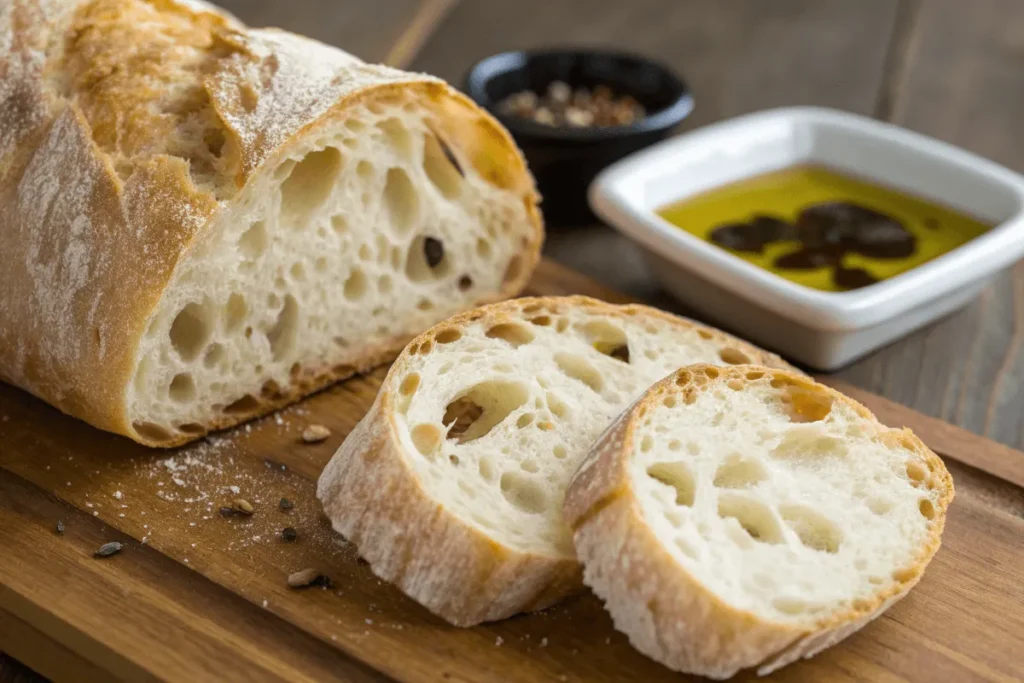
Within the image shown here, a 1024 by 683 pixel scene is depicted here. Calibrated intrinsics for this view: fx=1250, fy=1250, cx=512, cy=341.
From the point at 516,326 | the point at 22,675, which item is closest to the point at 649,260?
the point at 516,326

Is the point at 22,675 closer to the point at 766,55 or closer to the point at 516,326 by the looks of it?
the point at 516,326

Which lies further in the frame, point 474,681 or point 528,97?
point 528,97

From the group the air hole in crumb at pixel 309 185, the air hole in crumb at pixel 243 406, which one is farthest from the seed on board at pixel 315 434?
the air hole in crumb at pixel 309 185

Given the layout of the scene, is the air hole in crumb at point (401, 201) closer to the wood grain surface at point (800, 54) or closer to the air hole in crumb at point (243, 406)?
the air hole in crumb at point (243, 406)

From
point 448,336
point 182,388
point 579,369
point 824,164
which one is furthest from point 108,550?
point 824,164

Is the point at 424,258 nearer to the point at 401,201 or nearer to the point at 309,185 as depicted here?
the point at 401,201

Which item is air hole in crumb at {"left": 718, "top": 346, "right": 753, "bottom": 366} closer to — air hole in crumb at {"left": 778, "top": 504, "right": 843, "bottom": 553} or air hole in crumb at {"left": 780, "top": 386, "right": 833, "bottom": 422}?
air hole in crumb at {"left": 780, "top": 386, "right": 833, "bottom": 422}
